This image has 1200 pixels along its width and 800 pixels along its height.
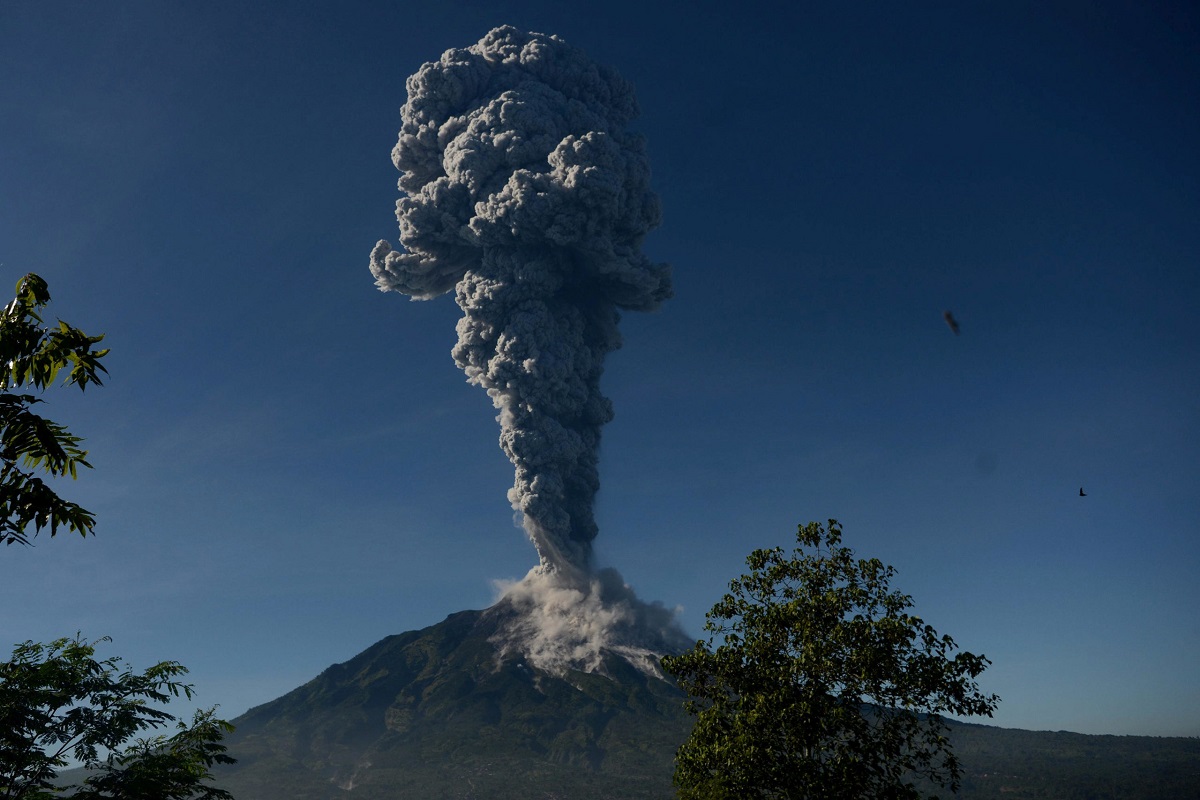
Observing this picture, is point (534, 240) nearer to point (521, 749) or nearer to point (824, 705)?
point (521, 749)

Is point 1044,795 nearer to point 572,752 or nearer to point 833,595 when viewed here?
point 572,752

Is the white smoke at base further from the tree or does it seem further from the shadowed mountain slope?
the tree

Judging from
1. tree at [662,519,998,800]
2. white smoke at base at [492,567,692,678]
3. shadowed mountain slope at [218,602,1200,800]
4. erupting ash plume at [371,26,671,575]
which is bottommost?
shadowed mountain slope at [218,602,1200,800]

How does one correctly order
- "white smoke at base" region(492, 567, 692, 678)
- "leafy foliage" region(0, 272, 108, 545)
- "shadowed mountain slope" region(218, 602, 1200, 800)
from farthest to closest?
"white smoke at base" region(492, 567, 692, 678)
"shadowed mountain slope" region(218, 602, 1200, 800)
"leafy foliage" region(0, 272, 108, 545)

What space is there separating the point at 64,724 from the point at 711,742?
13.9 meters

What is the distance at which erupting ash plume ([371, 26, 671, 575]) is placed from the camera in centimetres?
11706

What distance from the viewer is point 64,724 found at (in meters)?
17.8

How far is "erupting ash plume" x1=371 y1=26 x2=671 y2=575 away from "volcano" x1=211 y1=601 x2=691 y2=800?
42346mm

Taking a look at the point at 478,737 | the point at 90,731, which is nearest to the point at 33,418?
the point at 90,731

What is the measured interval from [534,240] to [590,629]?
93.6 meters

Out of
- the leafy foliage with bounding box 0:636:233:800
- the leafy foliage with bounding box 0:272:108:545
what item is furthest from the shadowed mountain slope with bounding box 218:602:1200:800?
the leafy foliage with bounding box 0:272:108:545

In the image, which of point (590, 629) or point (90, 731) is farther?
point (590, 629)

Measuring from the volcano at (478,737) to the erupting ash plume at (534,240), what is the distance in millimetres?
42346

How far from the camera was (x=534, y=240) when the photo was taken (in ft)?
397
